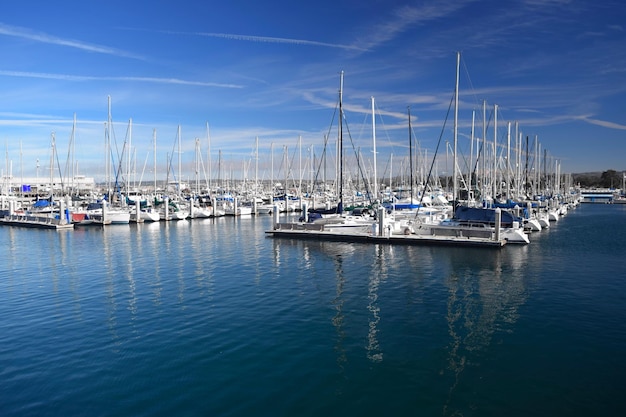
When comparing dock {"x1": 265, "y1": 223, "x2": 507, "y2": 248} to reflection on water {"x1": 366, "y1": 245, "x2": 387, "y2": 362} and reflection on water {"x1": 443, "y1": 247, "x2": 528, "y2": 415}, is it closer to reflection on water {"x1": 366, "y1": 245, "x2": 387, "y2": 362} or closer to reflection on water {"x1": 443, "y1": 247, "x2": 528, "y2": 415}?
reflection on water {"x1": 443, "y1": 247, "x2": 528, "y2": 415}

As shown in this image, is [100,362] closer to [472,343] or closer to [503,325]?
[472,343]

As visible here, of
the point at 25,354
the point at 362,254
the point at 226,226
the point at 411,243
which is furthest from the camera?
the point at 226,226

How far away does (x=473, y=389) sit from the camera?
12.3m

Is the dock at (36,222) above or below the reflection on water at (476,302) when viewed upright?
above

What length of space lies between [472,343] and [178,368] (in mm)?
9838

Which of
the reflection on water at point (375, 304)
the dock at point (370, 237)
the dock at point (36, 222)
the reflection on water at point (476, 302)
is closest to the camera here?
the reflection on water at point (476, 302)

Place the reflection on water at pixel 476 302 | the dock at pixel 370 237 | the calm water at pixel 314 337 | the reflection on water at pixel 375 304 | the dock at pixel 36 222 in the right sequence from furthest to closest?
the dock at pixel 36 222 < the dock at pixel 370 237 < the reflection on water at pixel 375 304 < the reflection on water at pixel 476 302 < the calm water at pixel 314 337

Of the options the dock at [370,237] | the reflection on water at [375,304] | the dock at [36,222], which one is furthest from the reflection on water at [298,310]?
the dock at [36,222]

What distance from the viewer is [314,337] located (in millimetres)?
16516

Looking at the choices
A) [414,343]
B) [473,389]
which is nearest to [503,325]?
[414,343]

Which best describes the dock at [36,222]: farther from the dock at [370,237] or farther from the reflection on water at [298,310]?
the dock at [370,237]

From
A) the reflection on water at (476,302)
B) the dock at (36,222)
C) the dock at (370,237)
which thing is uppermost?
the dock at (36,222)

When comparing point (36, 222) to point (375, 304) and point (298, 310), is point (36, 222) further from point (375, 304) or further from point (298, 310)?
point (375, 304)

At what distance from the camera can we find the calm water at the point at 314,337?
11.8m
